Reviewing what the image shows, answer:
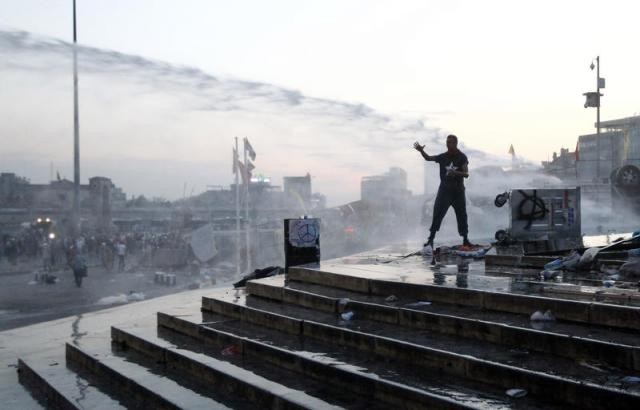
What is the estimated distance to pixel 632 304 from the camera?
4.92 metres

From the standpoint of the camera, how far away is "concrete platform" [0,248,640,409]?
416cm

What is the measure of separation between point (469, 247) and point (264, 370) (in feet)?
18.2

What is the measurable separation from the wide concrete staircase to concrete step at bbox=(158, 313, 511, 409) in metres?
0.01

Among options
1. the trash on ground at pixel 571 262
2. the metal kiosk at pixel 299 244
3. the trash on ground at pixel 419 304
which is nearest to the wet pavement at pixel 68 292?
the metal kiosk at pixel 299 244

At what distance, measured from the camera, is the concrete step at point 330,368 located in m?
4.02

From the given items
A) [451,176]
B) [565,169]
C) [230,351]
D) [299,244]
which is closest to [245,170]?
[565,169]

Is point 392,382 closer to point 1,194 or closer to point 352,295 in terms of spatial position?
point 352,295

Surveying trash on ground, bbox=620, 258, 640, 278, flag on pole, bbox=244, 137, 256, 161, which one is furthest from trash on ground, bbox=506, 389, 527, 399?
flag on pole, bbox=244, 137, 256, 161

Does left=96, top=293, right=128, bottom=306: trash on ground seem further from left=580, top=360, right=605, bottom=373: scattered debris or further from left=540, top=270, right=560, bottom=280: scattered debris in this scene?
left=580, top=360, right=605, bottom=373: scattered debris

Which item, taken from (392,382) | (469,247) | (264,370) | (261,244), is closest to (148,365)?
(264,370)

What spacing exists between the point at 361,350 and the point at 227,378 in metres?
1.23

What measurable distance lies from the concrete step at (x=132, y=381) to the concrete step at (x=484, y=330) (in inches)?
77.7

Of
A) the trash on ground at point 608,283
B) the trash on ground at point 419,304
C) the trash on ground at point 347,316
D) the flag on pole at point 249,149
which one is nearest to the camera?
the trash on ground at point 608,283

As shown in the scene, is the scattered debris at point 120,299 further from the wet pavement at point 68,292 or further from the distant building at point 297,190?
the distant building at point 297,190
